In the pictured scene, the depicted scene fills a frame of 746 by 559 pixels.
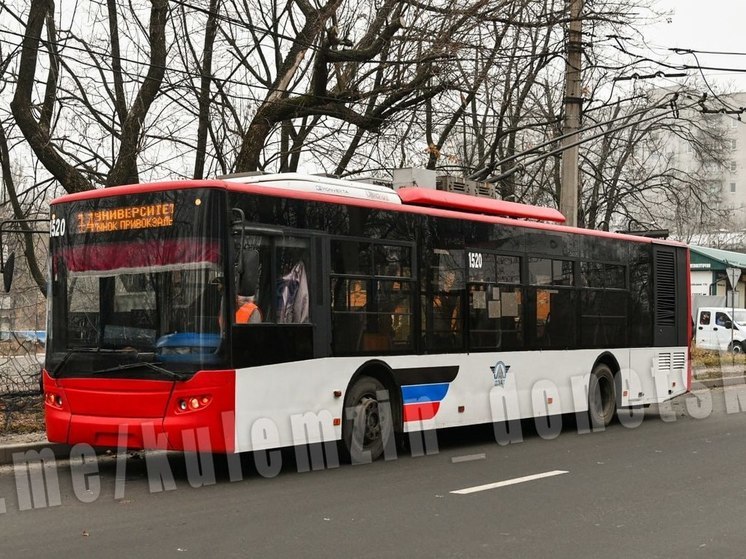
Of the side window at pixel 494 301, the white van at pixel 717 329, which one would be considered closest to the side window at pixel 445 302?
the side window at pixel 494 301

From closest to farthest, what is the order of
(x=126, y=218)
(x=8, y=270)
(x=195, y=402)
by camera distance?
(x=195, y=402) < (x=126, y=218) < (x=8, y=270)

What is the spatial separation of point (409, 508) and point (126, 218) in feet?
13.3

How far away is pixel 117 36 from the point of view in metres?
20.8

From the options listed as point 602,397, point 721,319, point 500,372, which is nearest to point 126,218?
point 500,372

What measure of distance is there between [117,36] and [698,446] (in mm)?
12828

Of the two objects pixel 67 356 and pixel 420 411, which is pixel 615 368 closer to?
pixel 420 411

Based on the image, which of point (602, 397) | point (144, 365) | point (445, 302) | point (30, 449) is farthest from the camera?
point (602, 397)

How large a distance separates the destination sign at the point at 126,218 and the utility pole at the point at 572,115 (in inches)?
508

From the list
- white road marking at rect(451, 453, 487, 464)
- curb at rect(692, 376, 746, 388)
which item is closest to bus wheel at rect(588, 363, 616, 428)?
white road marking at rect(451, 453, 487, 464)

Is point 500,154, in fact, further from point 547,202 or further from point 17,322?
point 17,322

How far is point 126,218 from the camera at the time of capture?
10977 millimetres

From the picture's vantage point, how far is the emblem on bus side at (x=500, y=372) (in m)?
14.4

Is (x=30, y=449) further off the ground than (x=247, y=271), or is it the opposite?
(x=247, y=271)

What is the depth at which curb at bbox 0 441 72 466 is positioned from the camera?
1180cm
